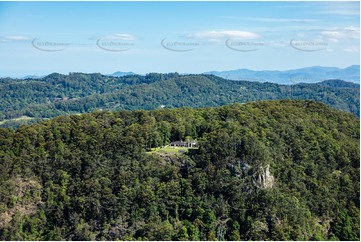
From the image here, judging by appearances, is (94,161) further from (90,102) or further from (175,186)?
(90,102)

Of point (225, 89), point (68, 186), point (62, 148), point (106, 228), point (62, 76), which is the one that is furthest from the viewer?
point (62, 76)

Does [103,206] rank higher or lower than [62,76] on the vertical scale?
lower

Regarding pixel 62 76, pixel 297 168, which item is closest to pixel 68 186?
pixel 297 168

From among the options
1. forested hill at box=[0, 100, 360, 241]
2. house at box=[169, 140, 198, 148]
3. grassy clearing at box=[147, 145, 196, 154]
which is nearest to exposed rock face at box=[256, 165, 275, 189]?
forested hill at box=[0, 100, 360, 241]

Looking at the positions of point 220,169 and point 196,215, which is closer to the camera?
point 196,215

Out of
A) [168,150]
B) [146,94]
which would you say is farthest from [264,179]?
[146,94]

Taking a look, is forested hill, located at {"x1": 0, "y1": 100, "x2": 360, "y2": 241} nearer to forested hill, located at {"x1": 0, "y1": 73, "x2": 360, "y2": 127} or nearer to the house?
the house
